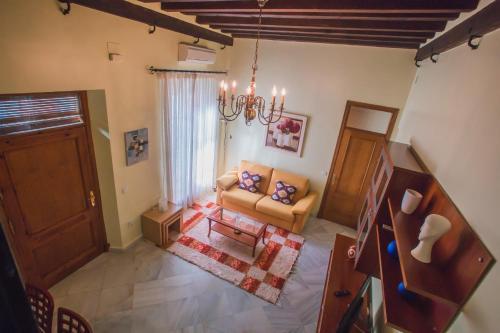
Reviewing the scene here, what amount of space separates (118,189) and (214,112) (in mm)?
2327

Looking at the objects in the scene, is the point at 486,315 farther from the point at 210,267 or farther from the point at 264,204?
the point at 264,204

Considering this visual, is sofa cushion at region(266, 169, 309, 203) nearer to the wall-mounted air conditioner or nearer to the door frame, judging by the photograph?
the door frame

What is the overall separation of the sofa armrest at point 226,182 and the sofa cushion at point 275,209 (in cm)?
69

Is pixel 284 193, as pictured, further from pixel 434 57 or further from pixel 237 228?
pixel 434 57

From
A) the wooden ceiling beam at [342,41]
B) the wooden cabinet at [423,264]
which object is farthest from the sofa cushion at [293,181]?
the wooden cabinet at [423,264]

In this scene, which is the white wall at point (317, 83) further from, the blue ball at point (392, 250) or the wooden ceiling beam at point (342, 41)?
the blue ball at point (392, 250)

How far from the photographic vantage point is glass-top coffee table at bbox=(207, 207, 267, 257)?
384 centimetres

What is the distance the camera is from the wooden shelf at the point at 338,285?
2.18 metres

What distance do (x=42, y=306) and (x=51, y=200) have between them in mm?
1612

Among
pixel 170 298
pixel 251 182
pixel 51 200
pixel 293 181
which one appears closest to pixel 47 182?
pixel 51 200

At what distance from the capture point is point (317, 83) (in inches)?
173

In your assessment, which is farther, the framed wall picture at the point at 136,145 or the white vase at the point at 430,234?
the framed wall picture at the point at 136,145

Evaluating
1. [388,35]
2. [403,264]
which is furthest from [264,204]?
[403,264]

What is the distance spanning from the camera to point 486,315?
35.8 inches
